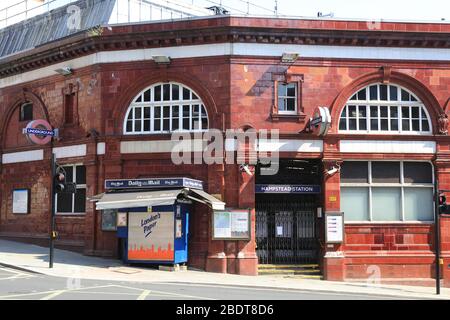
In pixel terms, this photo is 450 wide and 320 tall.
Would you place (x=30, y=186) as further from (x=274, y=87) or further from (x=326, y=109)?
(x=326, y=109)

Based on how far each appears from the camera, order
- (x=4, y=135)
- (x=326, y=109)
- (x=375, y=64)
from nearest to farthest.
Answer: (x=326, y=109)
(x=375, y=64)
(x=4, y=135)

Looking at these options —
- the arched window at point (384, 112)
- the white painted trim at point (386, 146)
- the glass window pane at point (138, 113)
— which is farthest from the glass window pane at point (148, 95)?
the white painted trim at point (386, 146)

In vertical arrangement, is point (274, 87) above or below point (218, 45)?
below

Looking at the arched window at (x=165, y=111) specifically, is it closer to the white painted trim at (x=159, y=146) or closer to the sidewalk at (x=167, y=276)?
the white painted trim at (x=159, y=146)

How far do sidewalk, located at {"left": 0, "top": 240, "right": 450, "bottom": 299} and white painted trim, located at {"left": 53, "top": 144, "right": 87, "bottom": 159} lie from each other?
4367mm

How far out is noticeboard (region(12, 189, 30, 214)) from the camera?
2633cm

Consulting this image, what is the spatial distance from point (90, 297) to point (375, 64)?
→ 14.6m

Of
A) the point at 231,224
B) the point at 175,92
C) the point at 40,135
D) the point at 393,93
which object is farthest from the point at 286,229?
the point at 40,135

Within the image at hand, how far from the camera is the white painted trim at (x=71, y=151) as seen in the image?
23.9 m

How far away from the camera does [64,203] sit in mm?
24891

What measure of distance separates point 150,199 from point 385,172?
941 centimetres

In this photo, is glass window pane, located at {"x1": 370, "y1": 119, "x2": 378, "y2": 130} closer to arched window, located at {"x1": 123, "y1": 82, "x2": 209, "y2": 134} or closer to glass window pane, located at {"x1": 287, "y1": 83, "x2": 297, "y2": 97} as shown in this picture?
glass window pane, located at {"x1": 287, "y1": 83, "x2": 297, "y2": 97}

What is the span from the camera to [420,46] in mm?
22734

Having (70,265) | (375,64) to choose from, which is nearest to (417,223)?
(375,64)
